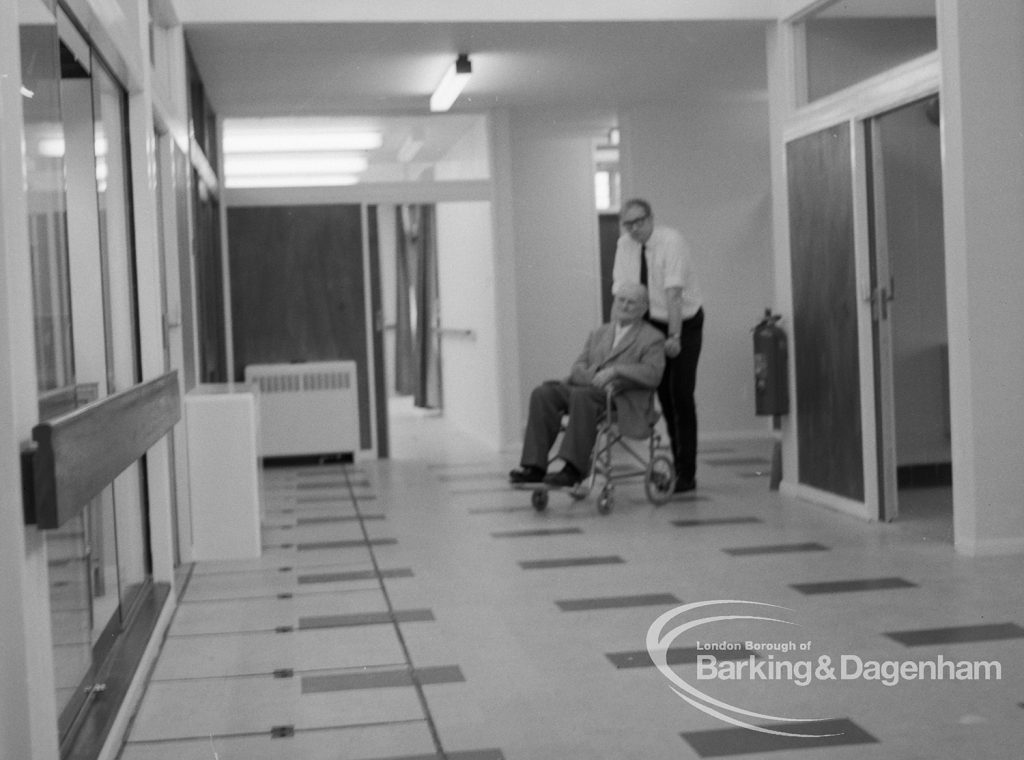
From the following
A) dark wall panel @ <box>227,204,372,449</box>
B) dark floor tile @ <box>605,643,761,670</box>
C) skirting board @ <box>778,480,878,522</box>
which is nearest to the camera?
dark floor tile @ <box>605,643,761,670</box>

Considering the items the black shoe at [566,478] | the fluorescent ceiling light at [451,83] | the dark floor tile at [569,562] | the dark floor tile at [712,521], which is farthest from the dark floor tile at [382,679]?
the fluorescent ceiling light at [451,83]

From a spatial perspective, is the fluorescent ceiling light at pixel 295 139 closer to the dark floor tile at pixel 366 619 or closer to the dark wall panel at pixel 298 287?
the dark wall panel at pixel 298 287

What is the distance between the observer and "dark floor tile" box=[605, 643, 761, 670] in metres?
3.61

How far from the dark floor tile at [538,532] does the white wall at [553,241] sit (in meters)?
3.76

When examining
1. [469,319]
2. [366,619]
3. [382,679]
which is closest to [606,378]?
[366,619]

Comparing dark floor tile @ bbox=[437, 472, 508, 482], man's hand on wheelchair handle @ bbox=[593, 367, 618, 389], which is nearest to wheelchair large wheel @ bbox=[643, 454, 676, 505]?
man's hand on wheelchair handle @ bbox=[593, 367, 618, 389]

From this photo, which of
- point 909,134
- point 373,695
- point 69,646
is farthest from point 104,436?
point 909,134

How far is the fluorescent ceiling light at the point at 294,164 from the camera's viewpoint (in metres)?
9.32

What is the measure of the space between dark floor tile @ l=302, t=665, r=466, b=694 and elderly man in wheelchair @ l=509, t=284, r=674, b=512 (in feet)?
8.93

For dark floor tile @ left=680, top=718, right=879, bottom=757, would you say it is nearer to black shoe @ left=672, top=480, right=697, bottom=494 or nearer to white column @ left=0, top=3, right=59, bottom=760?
white column @ left=0, top=3, right=59, bottom=760

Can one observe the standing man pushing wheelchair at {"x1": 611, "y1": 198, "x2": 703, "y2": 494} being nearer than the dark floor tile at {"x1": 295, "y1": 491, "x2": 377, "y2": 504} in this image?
Yes

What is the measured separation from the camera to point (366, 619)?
4.30 m

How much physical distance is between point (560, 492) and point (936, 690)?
3.96 meters

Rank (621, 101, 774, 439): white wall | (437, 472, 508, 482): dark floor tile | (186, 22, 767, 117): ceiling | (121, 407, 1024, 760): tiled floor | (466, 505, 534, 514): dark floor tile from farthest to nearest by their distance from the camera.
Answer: (621, 101, 774, 439): white wall → (437, 472, 508, 482): dark floor tile → (186, 22, 767, 117): ceiling → (466, 505, 534, 514): dark floor tile → (121, 407, 1024, 760): tiled floor
